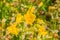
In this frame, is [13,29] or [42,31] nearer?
[13,29]

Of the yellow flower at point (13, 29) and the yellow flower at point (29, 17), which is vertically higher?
the yellow flower at point (29, 17)

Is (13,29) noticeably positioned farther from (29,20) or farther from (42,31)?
(42,31)

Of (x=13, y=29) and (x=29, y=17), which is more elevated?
(x=29, y=17)

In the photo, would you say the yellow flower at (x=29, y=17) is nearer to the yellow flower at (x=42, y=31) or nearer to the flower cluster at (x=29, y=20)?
the flower cluster at (x=29, y=20)

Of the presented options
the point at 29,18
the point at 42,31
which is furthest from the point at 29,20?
the point at 42,31

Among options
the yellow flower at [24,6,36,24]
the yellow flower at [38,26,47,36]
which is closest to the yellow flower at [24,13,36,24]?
the yellow flower at [24,6,36,24]

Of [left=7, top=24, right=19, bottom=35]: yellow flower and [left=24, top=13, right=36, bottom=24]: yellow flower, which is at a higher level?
[left=24, top=13, right=36, bottom=24]: yellow flower

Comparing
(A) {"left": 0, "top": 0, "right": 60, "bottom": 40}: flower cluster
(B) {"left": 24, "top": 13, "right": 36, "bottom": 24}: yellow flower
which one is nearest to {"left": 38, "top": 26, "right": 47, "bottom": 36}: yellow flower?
(A) {"left": 0, "top": 0, "right": 60, "bottom": 40}: flower cluster

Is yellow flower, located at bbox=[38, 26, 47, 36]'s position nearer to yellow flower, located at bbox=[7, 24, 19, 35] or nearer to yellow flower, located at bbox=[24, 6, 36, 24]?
yellow flower, located at bbox=[24, 6, 36, 24]

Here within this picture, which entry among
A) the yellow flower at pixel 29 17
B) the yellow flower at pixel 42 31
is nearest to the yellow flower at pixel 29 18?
the yellow flower at pixel 29 17

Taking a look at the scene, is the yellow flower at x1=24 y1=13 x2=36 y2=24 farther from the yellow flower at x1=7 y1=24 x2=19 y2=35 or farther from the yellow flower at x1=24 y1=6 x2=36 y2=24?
the yellow flower at x1=7 y1=24 x2=19 y2=35

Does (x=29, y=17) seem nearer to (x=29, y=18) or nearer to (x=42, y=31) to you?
(x=29, y=18)

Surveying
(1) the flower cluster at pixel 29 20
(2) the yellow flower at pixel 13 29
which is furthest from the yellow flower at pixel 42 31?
(2) the yellow flower at pixel 13 29
